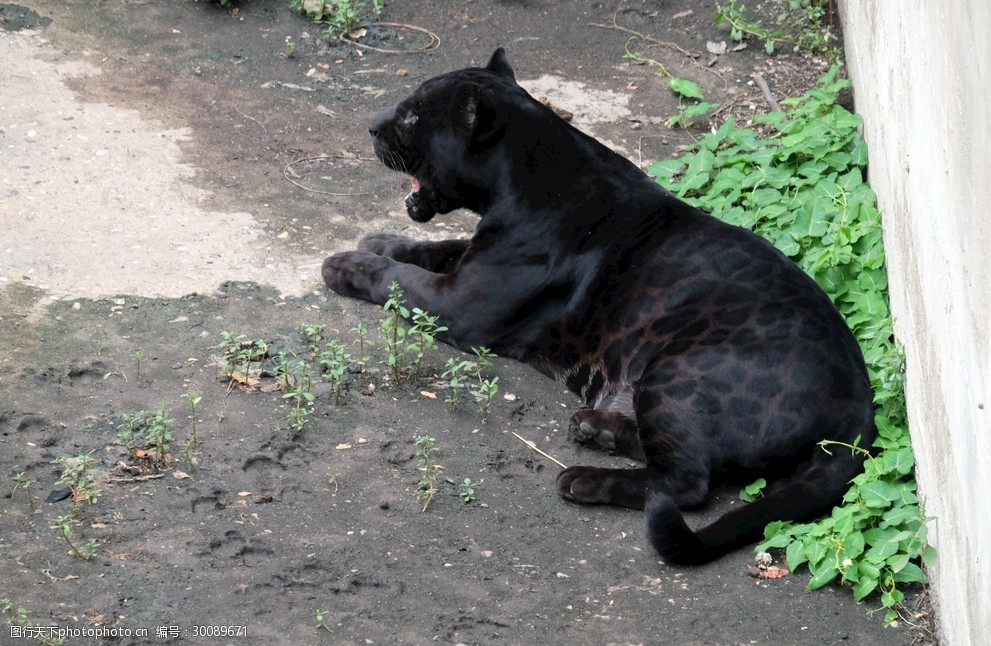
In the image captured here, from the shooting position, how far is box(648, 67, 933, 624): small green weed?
4.07 m

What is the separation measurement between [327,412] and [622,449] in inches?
47.8

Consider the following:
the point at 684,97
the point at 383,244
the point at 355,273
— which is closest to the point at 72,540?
the point at 355,273

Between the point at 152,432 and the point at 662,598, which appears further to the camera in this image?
the point at 152,432

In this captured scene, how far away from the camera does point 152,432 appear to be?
4.30 m

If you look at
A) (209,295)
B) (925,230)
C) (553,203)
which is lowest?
(209,295)

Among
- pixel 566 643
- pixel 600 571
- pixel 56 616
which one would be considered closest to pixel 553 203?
pixel 600 571

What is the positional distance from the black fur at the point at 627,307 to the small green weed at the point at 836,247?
0.14 meters

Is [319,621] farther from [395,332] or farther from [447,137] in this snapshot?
[447,137]

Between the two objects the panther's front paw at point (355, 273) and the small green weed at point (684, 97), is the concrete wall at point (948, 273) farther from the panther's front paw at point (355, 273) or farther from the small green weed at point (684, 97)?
the panther's front paw at point (355, 273)

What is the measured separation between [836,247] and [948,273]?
1.83m

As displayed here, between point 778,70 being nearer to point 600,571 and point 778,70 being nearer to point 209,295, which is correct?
point 209,295

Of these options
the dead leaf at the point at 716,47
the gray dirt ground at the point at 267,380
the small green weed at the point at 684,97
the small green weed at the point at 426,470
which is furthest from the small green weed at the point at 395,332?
the dead leaf at the point at 716,47

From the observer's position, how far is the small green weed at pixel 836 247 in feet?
13.4

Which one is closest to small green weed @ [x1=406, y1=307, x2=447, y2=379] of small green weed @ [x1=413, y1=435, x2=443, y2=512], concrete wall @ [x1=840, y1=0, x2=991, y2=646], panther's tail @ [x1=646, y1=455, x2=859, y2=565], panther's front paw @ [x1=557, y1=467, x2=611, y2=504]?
small green weed @ [x1=413, y1=435, x2=443, y2=512]
